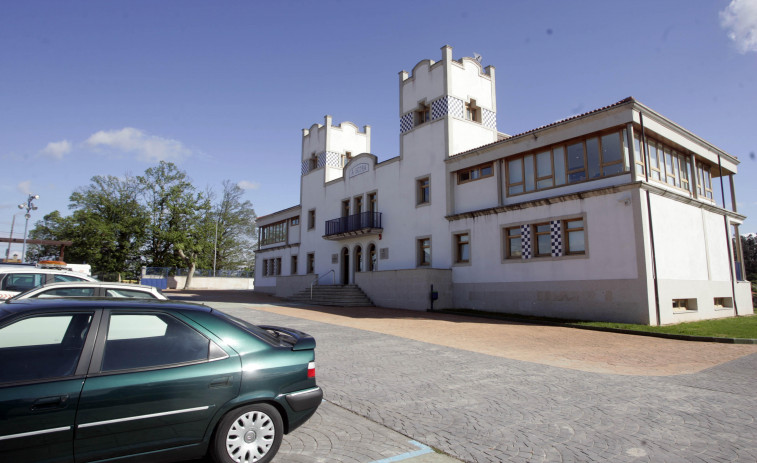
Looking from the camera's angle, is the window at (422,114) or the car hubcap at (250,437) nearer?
the car hubcap at (250,437)

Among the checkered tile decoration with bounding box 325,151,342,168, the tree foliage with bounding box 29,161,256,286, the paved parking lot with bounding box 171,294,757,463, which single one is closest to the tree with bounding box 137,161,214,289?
the tree foliage with bounding box 29,161,256,286

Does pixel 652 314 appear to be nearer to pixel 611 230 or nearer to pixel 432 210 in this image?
pixel 611 230

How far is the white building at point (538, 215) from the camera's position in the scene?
1602 cm

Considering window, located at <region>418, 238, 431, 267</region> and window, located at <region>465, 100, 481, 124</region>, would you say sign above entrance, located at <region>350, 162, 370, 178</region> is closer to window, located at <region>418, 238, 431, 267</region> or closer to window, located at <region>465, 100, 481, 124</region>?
window, located at <region>418, 238, 431, 267</region>

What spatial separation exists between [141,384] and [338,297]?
22.8 meters

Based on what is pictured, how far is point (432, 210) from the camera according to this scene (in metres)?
23.5

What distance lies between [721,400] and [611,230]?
35.9 ft

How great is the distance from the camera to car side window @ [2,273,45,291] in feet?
35.9

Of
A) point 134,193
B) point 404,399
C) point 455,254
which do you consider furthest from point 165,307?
point 134,193

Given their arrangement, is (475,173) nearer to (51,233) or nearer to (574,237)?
(574,237)

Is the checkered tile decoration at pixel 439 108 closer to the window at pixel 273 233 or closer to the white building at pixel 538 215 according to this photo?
the white building at pixel 538 215

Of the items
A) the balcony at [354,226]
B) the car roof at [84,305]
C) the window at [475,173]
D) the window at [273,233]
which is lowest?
the car roof at [84,305]

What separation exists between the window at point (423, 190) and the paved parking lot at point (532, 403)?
46.2 ft

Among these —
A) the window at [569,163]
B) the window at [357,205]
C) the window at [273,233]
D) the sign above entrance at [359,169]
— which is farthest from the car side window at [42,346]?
the window at [273,233]
